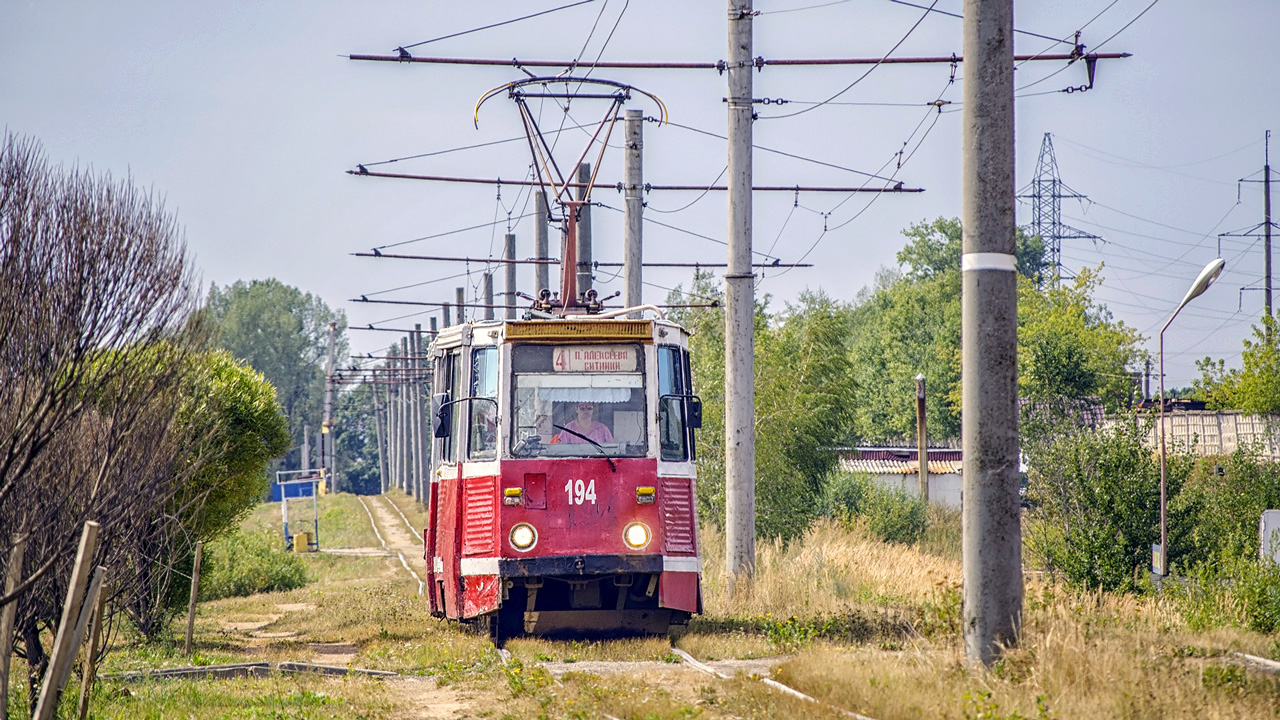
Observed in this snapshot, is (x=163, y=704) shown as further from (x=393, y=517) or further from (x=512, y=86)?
(x=393, y=517)

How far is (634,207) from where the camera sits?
70.5 feet

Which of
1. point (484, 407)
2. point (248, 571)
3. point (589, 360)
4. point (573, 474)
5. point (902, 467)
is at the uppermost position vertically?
point (589, 360)

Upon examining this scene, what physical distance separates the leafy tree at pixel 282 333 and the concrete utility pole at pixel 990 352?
119271 millimetres

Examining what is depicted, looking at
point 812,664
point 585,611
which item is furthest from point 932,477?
point 812,664

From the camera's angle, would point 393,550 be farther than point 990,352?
Yes

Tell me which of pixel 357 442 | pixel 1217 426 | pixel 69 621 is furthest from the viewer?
pixel 357 442

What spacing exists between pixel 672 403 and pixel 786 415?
619 inches

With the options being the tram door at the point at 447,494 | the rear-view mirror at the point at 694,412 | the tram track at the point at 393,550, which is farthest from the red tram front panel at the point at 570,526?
the tram track at the point at 393,550

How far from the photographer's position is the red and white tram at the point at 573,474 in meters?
12.4

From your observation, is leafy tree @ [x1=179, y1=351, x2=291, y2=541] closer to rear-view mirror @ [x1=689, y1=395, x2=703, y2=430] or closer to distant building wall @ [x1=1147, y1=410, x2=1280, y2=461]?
rear-view mirror @ [x1=689, y1=395, x2=703, y2=430]

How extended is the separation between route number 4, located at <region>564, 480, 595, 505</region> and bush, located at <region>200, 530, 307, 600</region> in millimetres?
17345

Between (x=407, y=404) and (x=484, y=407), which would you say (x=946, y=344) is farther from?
(x=484, y=407)

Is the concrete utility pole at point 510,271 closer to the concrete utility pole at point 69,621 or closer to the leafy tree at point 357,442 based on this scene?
the concrete utility pole at point 69,621

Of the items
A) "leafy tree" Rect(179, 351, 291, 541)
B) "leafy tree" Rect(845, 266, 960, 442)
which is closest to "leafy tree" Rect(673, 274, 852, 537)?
"leafy tree" Rect(179, 351, 291, 541)
